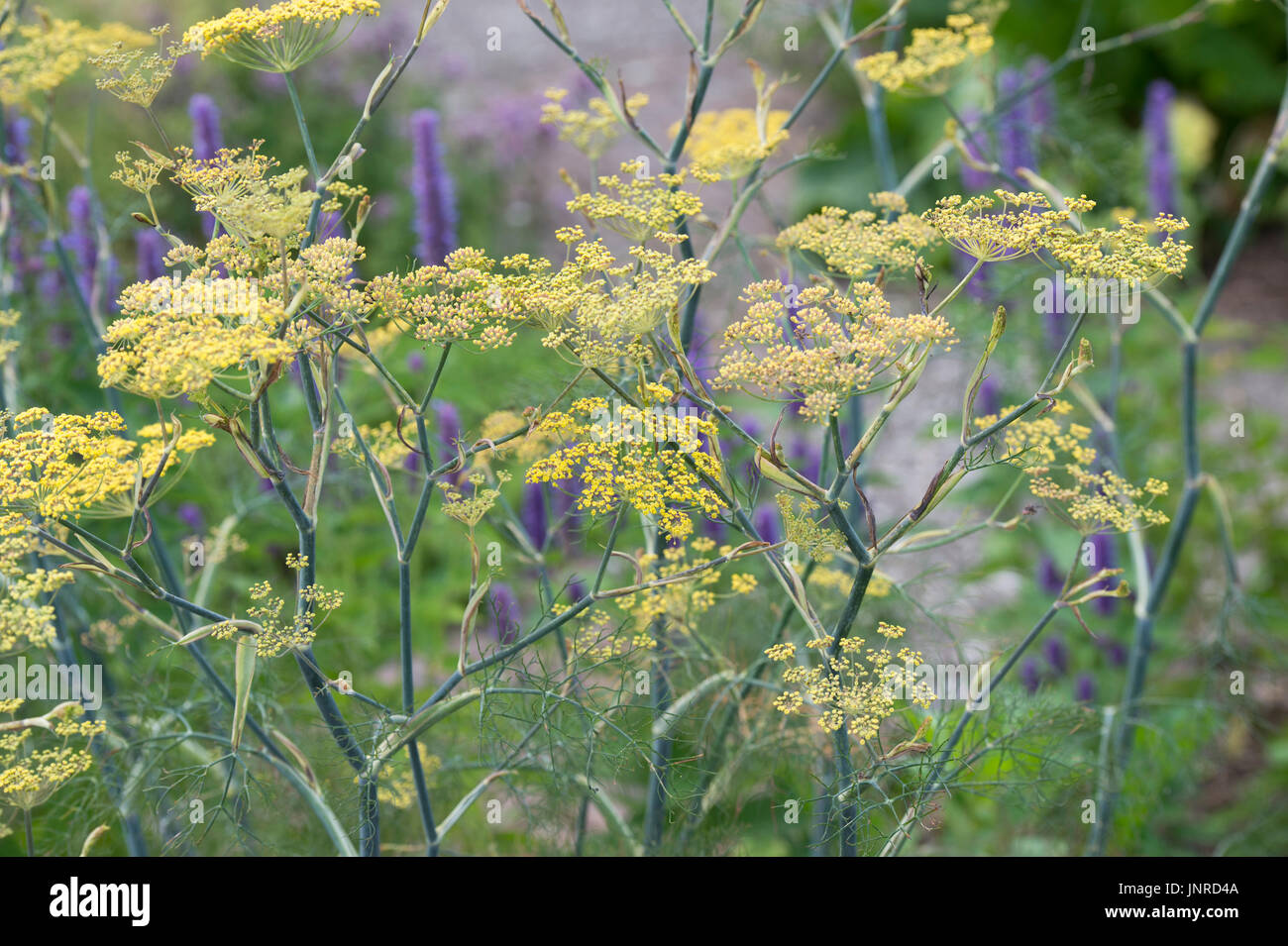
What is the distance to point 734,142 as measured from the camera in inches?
106

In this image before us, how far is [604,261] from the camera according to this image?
1.93 metres

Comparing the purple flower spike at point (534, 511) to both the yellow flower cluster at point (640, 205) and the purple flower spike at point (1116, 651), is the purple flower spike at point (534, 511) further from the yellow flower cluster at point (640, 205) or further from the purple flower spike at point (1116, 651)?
the purple flower spike at point (1116, 651)

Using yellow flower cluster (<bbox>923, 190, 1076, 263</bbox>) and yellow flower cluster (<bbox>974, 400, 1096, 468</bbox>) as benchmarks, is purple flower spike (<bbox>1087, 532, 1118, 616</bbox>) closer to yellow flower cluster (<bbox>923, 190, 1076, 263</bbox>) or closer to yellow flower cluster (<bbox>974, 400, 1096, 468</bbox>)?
yellow flower cluster (<bbox>974, 400, 1096, 468</bbox>)

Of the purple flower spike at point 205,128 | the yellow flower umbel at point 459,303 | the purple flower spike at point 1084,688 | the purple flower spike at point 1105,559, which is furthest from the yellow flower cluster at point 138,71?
the purple flower spike at point 1084,688

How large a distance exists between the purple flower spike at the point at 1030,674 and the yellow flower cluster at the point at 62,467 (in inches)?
123

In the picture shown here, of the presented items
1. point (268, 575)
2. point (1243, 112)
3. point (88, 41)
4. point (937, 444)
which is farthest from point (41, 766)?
point (1243, 112)

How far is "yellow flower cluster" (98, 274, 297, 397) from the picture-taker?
1.61m

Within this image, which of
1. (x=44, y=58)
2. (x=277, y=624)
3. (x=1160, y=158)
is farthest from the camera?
(x=1160, y=158)

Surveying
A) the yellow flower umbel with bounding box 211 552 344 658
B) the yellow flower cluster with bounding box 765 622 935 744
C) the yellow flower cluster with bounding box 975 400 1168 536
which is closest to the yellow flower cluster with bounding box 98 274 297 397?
the yellow flower umbel with bounding box 211 552 344 658

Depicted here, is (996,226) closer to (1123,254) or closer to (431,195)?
(1123,254)

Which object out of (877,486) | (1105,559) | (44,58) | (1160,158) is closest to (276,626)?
(44,58)

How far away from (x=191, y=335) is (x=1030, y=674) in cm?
351

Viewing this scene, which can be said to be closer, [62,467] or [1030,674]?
[62,467]

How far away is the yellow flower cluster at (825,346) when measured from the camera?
66.4 inches
